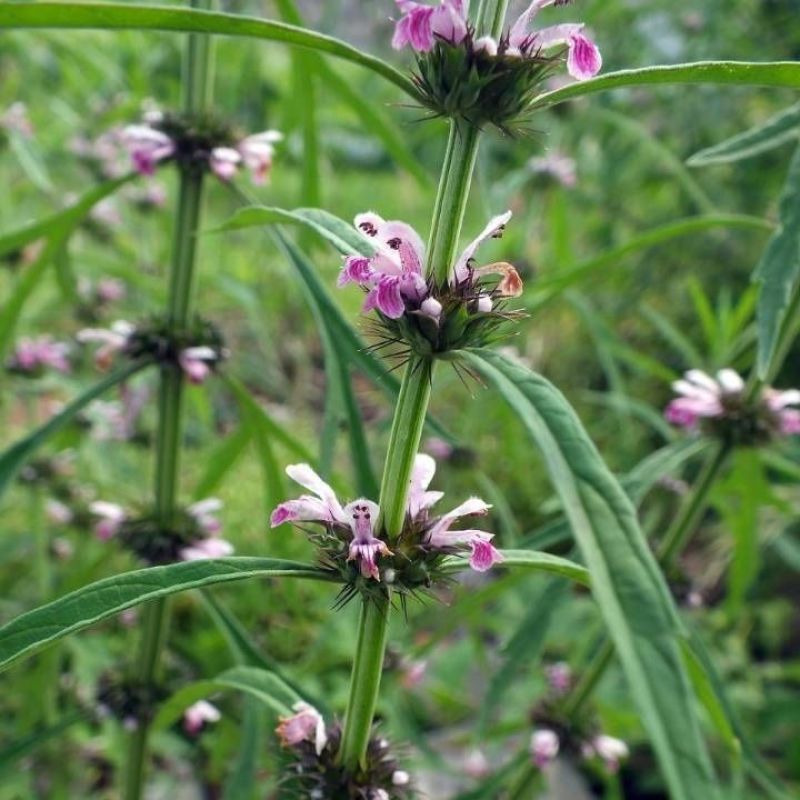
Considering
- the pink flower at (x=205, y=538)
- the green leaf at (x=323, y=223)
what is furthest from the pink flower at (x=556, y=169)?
the green leaf at (x=323, y=223)

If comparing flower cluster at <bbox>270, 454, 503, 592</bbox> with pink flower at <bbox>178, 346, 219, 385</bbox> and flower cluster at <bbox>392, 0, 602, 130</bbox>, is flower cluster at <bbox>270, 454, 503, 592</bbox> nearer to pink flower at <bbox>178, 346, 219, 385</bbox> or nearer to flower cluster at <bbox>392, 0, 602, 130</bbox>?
Answer: flower cluster at <bbox>392, 0, 602, 130</bbox>

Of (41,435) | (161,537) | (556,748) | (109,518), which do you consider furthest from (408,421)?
(556,748)

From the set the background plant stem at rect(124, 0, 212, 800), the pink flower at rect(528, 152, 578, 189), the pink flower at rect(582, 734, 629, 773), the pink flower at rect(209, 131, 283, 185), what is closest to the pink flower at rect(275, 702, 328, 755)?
the background plant stem at rect(124, 0, 212, 800)

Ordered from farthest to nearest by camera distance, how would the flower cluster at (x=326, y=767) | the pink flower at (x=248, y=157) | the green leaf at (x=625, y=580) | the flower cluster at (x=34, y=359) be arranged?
1. the flower cluster at (x=34, y=359)
2. the pink flower at (x=248, y=157)
3. the flower cluster at (x=326, y=767)
4. the green leaf at (x=625, y=580)

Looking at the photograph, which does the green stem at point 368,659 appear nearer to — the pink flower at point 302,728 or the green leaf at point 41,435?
the pink flower at point 302,728

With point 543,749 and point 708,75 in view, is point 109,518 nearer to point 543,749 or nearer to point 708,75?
point 543,749

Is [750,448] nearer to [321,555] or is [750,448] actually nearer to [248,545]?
[321,555]
